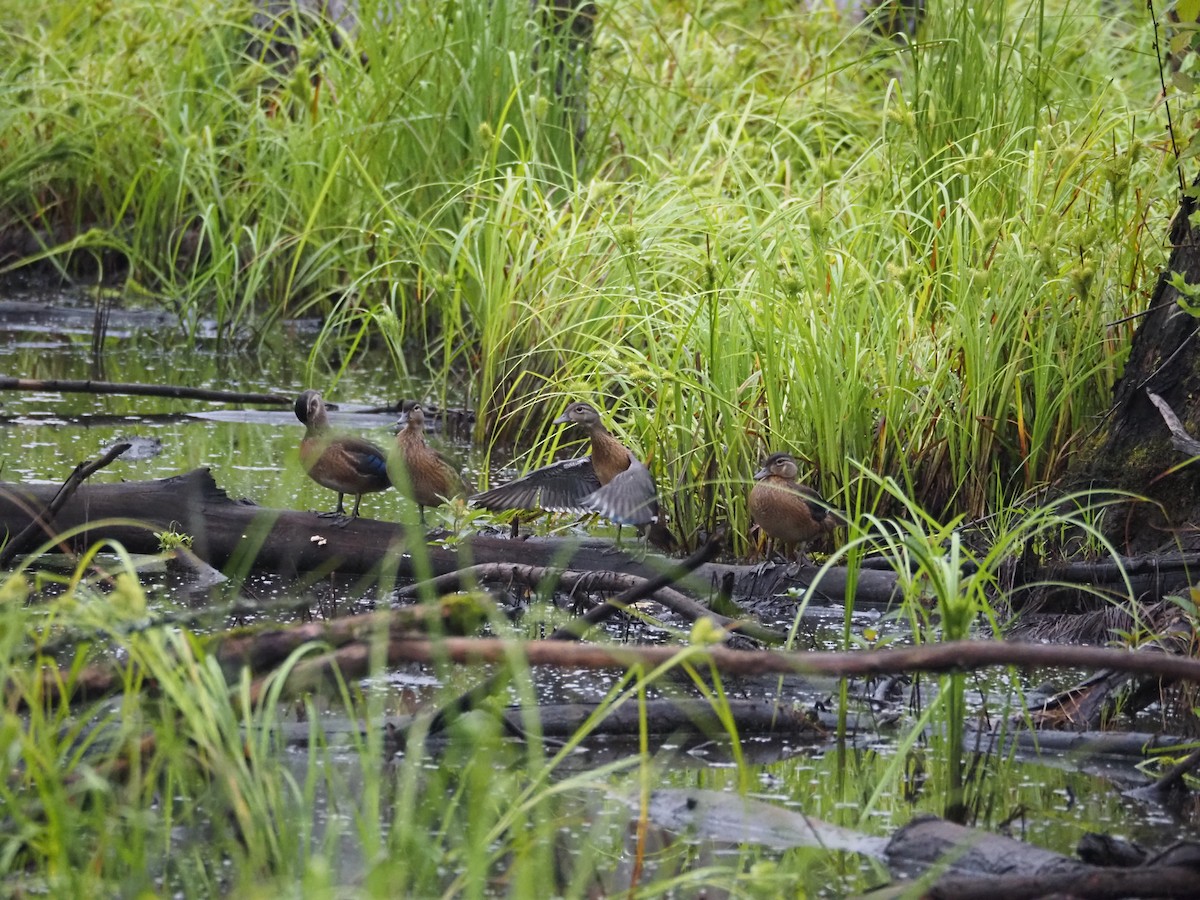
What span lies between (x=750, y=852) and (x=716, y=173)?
14.6 feet

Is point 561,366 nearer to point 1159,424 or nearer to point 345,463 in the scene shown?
point 345,463

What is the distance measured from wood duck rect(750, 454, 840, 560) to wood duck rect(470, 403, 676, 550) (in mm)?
300

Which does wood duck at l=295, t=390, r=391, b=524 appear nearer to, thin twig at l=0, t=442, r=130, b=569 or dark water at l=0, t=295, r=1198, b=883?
dark water at l=0, t=295, r=1198, b=883

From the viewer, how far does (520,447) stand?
275 inches

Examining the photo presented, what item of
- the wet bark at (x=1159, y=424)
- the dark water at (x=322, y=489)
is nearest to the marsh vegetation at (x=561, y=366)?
the dark water at (x=322, y=489)

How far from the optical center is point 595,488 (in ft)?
16.7

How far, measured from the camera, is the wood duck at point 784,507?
4.64 meters

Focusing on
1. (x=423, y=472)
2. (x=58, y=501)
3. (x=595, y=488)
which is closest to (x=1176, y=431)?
(x=595, y=488)

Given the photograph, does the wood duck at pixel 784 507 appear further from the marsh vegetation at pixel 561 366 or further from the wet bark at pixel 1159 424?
the wet bark at pixel 1159 424

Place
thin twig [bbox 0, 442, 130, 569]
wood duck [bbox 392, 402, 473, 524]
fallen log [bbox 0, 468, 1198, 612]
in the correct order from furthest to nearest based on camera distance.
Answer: wood duck [bbox 392, 402, 473, 524]
fallen log [bbox 0, 468, 1198, 612]
thin twig [bbox 0, 442, 130, 569]

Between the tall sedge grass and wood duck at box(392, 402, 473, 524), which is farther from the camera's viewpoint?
wood duck at box(392, 402, 473, 524)

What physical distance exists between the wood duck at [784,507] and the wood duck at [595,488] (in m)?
0.30

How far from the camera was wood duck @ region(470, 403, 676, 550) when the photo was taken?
15.1ft

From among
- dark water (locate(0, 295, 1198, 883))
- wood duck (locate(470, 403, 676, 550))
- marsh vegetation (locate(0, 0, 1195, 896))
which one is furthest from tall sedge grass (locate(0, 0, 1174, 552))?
dark water (locate(0, 295, 1198, 883))
